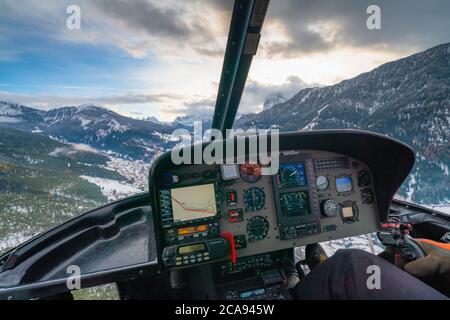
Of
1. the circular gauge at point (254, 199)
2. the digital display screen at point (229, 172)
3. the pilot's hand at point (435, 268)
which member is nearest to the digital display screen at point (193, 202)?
the digital display screen at point (229, 172)

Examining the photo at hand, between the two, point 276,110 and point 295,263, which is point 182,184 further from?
point 276,110

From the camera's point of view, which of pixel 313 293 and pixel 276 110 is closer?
pixel 313 293

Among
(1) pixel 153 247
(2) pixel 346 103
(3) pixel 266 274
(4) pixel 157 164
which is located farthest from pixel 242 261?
(2) pixel 346 103

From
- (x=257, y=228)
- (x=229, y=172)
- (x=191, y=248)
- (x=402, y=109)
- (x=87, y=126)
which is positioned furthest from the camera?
(x=87, y=126)

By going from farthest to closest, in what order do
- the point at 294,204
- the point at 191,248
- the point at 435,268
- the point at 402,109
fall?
the point at 402,109 < the point at 294,204 < the point at 191,248 < the point at 435,268

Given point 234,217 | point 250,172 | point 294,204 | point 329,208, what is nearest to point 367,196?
point 329,208

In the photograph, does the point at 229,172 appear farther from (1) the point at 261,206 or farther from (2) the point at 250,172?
(1) the point at 261,206

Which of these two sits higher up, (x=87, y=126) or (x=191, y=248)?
(x=87, y=126)

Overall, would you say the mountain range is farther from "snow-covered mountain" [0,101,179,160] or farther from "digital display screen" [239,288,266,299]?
"digital display screen" [239,288,266,299]
